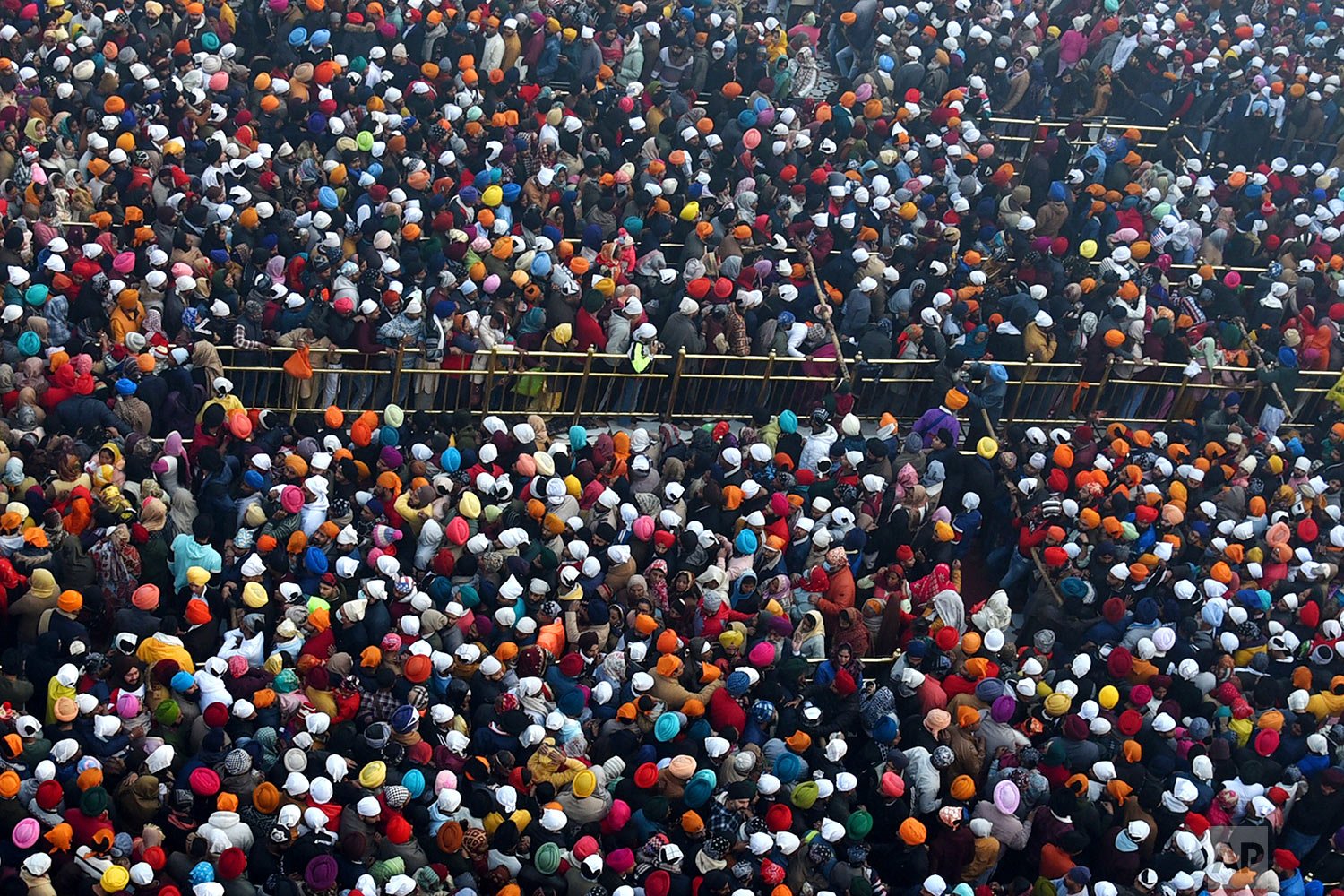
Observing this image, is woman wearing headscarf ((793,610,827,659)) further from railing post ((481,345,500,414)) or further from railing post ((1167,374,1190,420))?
railing post ((1167,374,1190,420))

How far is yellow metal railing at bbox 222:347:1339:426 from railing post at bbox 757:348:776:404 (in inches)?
0.7

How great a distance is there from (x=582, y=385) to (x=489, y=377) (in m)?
1.06

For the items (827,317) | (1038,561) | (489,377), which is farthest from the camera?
(827,317)

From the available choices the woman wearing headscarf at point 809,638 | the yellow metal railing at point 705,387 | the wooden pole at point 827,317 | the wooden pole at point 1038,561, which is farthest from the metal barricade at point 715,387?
the woman wearing headscarf at point 809,638

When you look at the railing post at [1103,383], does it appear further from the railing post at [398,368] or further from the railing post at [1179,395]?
the railing post at [398,368]

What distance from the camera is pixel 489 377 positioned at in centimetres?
1705

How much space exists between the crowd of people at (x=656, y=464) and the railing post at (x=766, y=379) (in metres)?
0.37

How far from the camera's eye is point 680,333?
17672 millimetres

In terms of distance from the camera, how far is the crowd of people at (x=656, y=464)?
1261 centimetres

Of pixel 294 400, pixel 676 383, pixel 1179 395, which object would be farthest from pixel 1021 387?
pixel 294 400

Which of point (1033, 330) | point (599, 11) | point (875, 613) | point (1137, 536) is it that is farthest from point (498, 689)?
point (599, 11)

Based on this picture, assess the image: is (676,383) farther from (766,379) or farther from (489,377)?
(489,377)

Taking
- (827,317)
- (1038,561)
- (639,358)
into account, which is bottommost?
(1038,561)

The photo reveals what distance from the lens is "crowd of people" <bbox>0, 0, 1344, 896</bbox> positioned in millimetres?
12609
